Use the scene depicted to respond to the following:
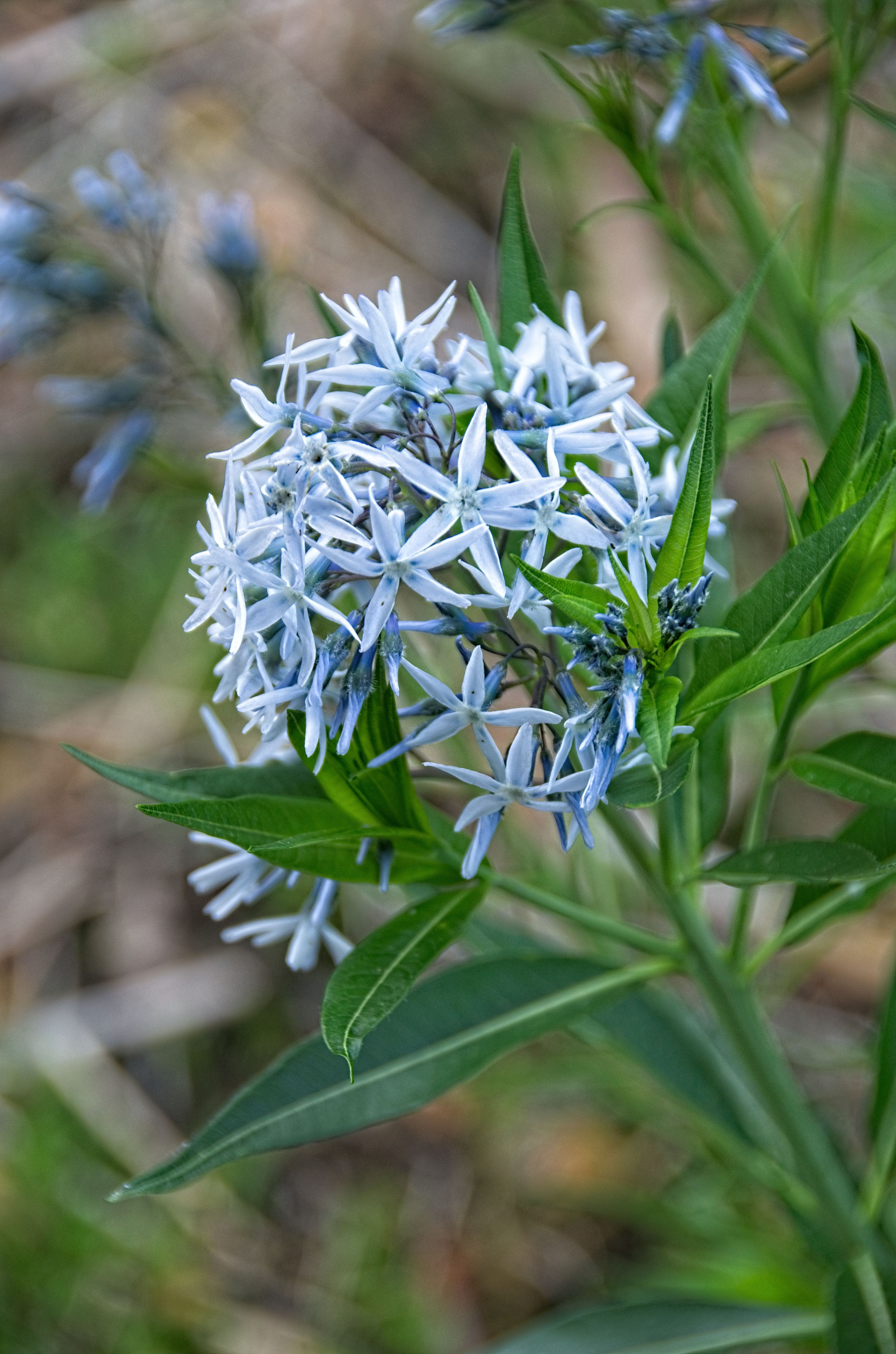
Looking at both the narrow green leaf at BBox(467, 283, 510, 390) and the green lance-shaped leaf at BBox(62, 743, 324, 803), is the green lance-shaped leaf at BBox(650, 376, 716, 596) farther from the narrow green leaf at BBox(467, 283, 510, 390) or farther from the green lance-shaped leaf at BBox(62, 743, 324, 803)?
the green lance-shaped leaf at BBox(62, 743, 324, 803)

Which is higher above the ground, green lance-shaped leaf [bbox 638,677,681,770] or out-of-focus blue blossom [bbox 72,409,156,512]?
green lance-shaped leaf [bbox 638,677,681,770]

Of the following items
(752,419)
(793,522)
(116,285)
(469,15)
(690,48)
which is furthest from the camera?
(116,285)

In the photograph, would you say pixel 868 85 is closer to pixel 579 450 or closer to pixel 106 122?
pixel 106 122

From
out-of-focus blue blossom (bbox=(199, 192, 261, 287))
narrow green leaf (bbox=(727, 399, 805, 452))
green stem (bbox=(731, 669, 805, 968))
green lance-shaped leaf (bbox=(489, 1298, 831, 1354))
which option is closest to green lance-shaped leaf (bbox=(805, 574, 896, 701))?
green stem (bbox=(731, 669, 805, 968))

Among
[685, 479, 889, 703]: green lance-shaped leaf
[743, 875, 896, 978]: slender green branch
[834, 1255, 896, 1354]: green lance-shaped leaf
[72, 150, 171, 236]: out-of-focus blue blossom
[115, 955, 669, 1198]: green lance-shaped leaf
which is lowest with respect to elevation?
[834, 1255, 896, 1354]: green lance-shaped leaf

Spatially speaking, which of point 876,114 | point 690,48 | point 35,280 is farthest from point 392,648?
point 35,280

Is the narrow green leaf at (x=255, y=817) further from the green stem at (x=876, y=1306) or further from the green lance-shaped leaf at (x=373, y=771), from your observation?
the green stem at (x=876, y=1306)

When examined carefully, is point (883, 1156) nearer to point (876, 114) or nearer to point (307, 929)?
point (307, 929)
